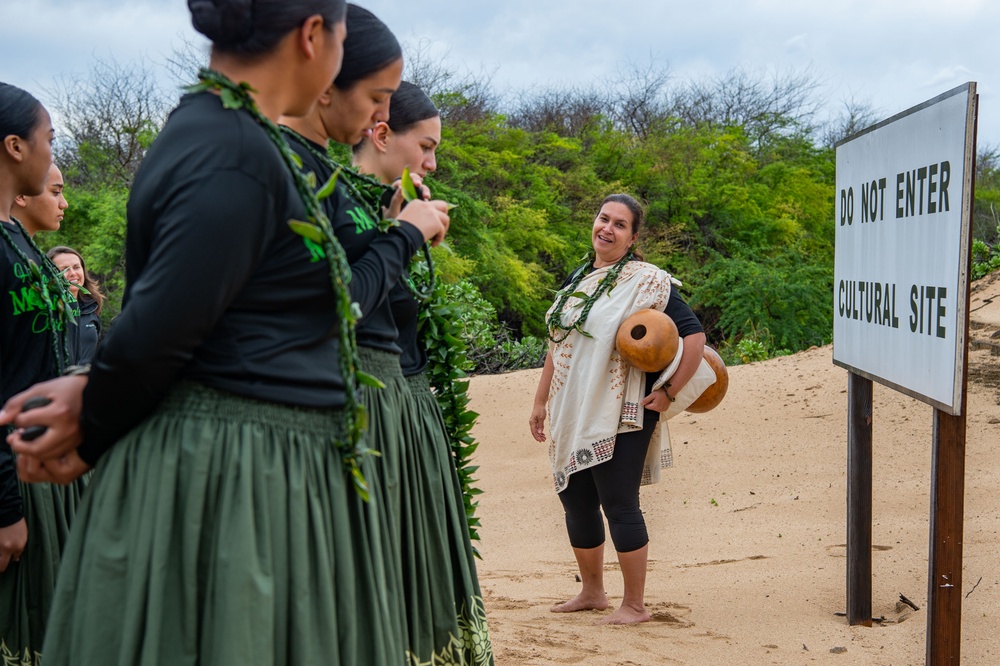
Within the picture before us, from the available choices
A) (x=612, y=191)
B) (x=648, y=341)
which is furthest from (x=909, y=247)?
(x=612, y=191)

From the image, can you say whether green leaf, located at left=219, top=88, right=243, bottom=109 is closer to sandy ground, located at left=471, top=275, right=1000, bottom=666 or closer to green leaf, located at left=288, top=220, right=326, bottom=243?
green leaf, located at left=288, top=220, right=326, bottom=243

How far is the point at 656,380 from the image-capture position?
480 cm

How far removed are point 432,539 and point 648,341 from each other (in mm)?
2453

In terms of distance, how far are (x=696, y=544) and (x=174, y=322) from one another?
538cm

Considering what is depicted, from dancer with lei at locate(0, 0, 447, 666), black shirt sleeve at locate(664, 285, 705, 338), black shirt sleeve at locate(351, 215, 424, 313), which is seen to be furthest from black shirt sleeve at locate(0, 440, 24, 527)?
black shirt sleeve at locate(664, 285, 705, 338)

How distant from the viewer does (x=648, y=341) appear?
15.1ft

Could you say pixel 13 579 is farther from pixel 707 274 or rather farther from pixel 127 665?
pixel 707 274

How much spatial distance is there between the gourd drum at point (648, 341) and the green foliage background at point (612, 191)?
36.1 feet

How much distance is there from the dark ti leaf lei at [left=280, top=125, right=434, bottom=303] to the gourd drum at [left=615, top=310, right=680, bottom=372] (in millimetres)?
2084

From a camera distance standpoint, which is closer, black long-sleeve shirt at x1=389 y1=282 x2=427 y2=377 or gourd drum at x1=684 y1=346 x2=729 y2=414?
black long-sleeve shirt at x1=389 y1=282 x2=427 y2=377

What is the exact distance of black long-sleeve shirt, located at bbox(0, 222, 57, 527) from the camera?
2520mm

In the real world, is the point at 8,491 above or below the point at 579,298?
below

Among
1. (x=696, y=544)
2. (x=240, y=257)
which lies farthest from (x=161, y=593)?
(x=696, y=544)

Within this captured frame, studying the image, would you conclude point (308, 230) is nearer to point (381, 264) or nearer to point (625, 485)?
point (381, 264)
